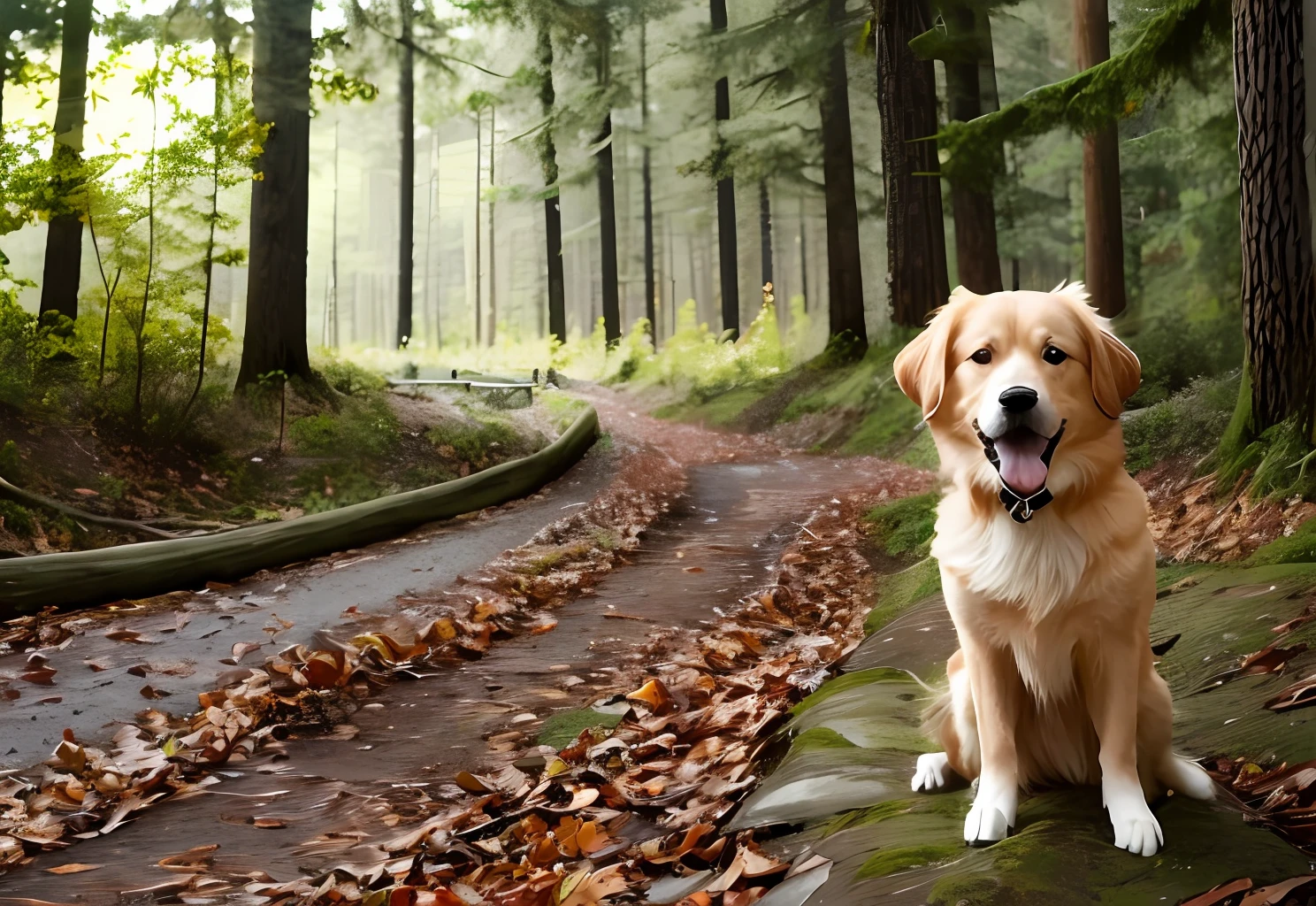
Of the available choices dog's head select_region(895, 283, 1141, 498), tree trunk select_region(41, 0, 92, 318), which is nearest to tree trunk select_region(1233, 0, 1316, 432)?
dog's head select_region(895, 283, 1141, 498)

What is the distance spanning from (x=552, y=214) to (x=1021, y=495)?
349 cm

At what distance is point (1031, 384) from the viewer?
55.4 inches

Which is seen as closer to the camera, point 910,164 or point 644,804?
point 644,804

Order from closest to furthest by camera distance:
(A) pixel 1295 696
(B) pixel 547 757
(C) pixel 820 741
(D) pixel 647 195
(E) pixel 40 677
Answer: (A) pixel 1295 696, (C) pixel 820 741, (B) pixel 547 757, (E) pixel 40 677, (D) pixel 647 195

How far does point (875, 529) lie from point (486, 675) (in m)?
1.58

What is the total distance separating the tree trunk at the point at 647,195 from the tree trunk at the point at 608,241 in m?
0.16

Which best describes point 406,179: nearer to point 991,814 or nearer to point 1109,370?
point 1109,370

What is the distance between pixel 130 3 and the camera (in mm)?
4500

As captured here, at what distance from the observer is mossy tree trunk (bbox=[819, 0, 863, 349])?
13.8ft

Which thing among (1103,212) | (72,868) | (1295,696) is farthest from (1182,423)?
(72,868)

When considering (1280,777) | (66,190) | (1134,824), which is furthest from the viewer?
(66,190)

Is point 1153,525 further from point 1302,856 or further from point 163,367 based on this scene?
point 163,367

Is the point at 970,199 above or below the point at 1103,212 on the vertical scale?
above

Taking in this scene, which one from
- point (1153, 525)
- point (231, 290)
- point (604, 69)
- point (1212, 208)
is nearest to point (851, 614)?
point (1153, 525)
